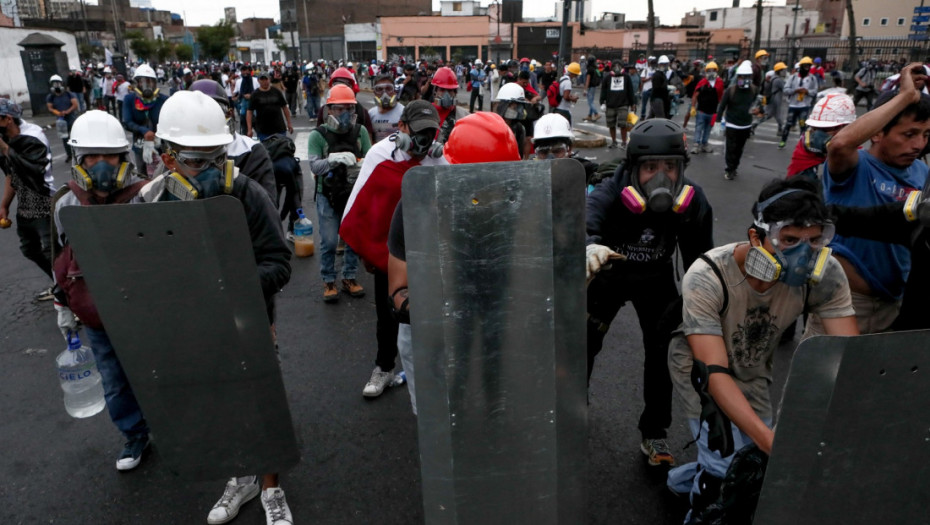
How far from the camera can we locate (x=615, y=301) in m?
3.19

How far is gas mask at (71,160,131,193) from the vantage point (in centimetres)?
293

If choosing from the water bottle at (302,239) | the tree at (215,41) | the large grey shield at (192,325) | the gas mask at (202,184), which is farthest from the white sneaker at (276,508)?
the tree at (215,41)

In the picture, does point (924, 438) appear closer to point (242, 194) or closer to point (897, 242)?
point (897, 242)

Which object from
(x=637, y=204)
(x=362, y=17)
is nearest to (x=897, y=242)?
(x=637, y=204)

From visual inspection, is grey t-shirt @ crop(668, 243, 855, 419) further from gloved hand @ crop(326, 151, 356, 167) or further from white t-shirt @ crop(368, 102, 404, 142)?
white t-shirt @ crop(368, 102, 404, 142)

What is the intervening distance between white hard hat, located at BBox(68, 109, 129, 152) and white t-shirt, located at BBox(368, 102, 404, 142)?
11.9ft

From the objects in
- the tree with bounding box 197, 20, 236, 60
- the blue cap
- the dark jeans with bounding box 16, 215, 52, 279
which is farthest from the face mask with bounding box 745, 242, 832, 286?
the tree with bounding box 197, 20, 236, 60

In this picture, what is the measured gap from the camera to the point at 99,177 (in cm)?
294

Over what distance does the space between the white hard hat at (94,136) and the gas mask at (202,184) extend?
0.55 m

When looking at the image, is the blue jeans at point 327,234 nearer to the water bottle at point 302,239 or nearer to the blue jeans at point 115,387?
the water bottle at point 302,239

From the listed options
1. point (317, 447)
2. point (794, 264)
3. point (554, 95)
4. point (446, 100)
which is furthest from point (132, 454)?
point (554, 95)

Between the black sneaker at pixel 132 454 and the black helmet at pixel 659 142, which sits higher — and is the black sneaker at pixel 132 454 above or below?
below

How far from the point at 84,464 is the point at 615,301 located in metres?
2.99

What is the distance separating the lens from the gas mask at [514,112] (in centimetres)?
698
